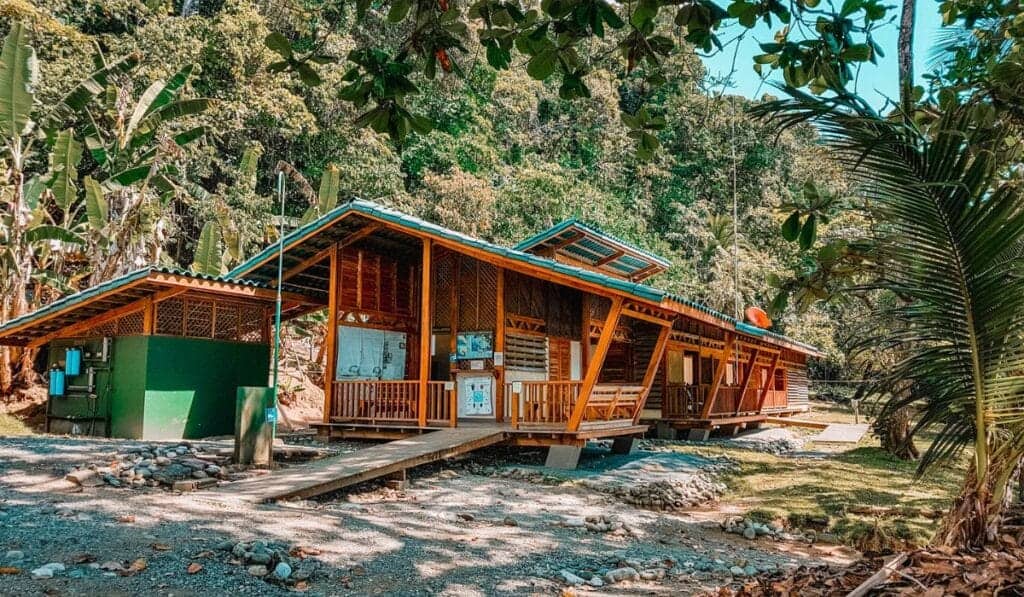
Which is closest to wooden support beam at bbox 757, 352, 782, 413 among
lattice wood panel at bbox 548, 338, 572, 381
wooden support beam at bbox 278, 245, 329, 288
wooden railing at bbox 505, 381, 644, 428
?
lattice wood panel at bbox 548, 338, 572, 381

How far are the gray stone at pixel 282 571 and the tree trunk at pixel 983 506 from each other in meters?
4.24

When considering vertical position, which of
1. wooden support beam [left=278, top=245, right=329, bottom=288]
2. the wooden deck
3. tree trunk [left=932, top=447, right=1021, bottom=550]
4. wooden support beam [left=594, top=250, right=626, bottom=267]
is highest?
wooden support beam [left=594, top=250, right=626, bottom=267]

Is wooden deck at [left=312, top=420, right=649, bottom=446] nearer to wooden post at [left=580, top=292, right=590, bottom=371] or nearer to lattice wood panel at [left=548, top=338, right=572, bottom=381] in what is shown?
lattice wood panel at [left=548, top=338, right=572, bottom=381]

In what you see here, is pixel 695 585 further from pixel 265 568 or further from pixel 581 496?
pixel 581 496

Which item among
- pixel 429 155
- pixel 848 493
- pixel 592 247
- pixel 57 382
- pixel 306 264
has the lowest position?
pixel 848 493

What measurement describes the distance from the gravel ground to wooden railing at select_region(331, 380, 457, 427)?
3035mm

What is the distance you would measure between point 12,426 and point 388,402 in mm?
8477

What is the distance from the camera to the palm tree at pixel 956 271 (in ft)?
10.1

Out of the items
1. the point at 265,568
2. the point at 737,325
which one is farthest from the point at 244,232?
the point at 265,568

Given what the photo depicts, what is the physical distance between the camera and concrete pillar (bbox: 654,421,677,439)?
19.4 m

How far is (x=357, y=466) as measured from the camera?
9.54 metres

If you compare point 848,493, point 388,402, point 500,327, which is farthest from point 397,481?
point 848,493

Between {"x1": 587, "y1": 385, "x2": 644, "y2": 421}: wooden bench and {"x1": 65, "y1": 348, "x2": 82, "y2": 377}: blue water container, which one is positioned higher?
{"x1": 65, "y1": 348, "x2": 82, "y2": 377}: blue water container

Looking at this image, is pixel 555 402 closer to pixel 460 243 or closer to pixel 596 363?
pixel 596 363
